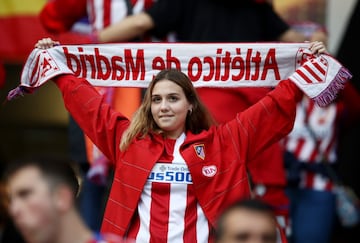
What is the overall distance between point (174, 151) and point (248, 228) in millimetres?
1527

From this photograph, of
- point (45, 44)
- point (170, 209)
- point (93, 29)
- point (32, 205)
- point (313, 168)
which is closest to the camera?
point (32, 205)

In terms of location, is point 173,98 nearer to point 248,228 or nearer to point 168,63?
point 168,63

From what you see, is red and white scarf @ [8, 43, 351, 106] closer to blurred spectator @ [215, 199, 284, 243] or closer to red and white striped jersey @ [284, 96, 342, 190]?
blurred spectator @ [215, 199, 284, 243]

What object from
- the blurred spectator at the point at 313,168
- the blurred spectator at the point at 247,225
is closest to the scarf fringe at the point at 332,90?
the blurred spectator at the point at 247,225

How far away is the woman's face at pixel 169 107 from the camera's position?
19.6 ft

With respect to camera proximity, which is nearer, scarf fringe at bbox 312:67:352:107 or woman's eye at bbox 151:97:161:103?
woman's eye at bbox 151:97:161:103

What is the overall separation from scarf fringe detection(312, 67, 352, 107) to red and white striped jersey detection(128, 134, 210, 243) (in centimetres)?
90

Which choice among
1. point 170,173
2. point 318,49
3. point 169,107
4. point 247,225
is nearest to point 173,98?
point 169,107

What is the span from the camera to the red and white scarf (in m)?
6.45

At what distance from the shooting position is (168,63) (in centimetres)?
659

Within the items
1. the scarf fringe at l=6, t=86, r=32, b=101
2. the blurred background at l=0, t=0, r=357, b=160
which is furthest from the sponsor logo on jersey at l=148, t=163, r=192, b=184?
the blurred background at l=0, t=0, r=357, b=160

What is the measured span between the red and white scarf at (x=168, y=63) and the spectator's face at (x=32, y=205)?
1839mm

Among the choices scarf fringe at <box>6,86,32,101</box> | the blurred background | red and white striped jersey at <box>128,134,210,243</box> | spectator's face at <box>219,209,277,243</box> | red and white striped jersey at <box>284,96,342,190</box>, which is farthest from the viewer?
the blurred background

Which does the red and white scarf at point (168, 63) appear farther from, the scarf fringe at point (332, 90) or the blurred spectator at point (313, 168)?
the blurred spectator at point (313, 168)
